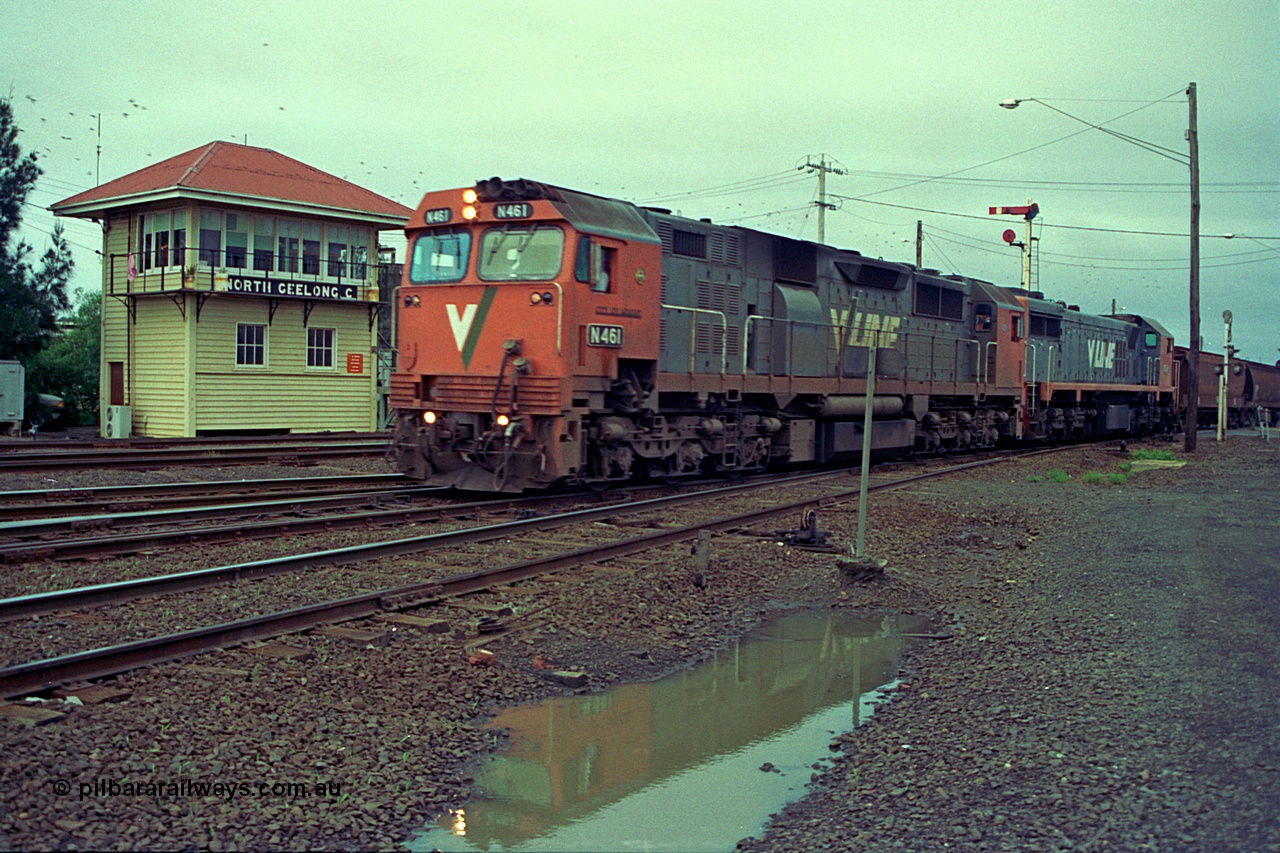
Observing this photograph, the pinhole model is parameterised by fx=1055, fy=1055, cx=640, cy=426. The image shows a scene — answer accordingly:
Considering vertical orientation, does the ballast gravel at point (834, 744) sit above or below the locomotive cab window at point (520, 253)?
below

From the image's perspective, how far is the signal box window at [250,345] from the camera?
28047mm

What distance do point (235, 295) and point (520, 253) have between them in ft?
56.2

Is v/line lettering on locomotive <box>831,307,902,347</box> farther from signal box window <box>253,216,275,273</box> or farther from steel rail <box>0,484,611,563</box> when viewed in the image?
signal box window <box>253,216,275,273</box>

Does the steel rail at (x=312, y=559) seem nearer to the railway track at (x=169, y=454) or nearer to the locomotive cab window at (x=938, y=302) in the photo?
the railway track at (x=169, y=454)

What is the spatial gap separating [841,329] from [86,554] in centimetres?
1293

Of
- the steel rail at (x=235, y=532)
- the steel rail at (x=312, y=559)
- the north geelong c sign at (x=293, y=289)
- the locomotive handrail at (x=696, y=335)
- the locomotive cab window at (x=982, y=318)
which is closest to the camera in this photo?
the steel rail at (x=312, y=559)

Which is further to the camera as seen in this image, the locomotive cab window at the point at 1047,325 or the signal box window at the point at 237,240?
the signal box window at the point at 237,240

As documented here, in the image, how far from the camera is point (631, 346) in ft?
44.0

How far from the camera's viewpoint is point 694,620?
7.80m

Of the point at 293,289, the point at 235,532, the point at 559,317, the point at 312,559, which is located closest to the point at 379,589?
the point at 312,559

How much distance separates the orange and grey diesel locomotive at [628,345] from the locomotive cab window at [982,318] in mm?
2504

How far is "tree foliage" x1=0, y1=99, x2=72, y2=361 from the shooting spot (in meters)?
29.8

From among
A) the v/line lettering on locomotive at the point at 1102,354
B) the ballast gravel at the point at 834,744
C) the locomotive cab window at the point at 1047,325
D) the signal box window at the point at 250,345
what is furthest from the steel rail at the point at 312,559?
the v/line lettering on locomotive at the point at 1102,354

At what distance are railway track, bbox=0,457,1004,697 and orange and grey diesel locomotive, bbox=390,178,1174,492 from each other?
1289mm
